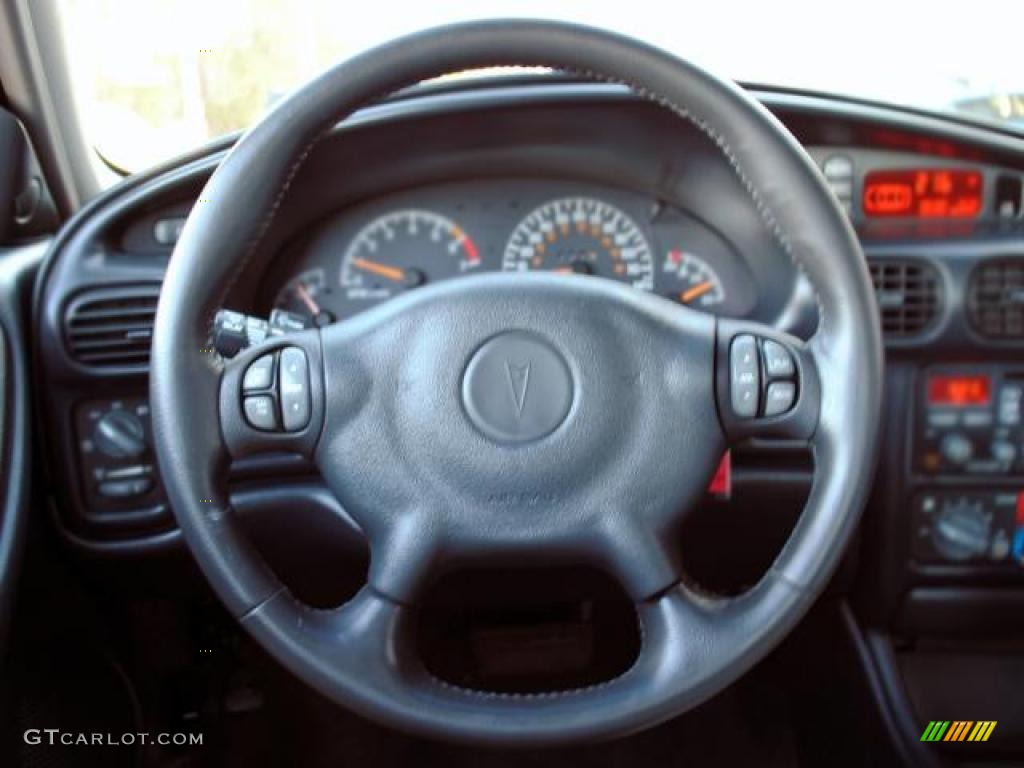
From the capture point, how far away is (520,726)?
3.38 ft

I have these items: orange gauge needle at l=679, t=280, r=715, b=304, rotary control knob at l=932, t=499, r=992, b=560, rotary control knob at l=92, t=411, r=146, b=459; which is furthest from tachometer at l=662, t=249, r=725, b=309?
rotary control knob at l=92, t=411, r=146, b=459

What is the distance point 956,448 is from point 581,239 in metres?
0.59

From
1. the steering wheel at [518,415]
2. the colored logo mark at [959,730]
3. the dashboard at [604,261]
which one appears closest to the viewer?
the steering wheel at [518,415]

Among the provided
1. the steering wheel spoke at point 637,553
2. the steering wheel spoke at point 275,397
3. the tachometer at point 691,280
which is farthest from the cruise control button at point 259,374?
the tachometer at point 691,280

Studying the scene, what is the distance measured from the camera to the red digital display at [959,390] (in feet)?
5.01

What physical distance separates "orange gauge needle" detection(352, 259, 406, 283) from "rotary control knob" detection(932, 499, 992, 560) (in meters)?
0.83

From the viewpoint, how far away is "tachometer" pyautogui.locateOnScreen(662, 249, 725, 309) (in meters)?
1.57

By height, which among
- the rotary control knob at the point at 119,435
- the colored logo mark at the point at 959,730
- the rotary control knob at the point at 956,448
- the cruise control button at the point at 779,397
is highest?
the cruise control button at the point at 779,397

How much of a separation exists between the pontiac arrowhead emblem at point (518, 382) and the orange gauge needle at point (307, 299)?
55 cm

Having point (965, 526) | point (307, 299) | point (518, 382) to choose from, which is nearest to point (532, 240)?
point (307, 299)

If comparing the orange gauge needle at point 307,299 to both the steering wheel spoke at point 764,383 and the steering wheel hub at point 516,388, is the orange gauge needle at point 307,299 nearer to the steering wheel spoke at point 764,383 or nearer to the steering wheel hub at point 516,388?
the steering wheel hub at point 516,388

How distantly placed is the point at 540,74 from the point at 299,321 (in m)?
0.45

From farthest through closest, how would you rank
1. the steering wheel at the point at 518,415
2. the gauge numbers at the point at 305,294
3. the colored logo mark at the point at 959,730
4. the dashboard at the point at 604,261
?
1. the colored logo mark at the point at 959,730
2. the gauge numbers at the point at 305,294
3. the dashboard at the point at 604,261
4. the steering wheel at the point at 518,415

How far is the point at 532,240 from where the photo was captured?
1.57 metres
